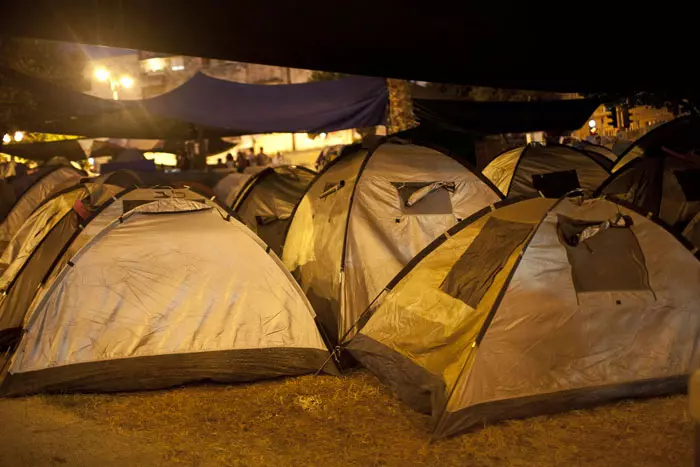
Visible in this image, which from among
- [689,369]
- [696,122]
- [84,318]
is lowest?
[689,369]

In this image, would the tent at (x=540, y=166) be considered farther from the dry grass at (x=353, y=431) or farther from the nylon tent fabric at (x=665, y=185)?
the dry grass at (x=353, y=431)

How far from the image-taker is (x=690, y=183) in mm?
6914

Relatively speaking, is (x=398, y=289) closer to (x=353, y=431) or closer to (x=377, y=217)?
(x=377, y=217)

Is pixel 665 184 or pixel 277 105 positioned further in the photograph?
pixel 277 105

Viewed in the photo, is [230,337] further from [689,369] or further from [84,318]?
[689,369]

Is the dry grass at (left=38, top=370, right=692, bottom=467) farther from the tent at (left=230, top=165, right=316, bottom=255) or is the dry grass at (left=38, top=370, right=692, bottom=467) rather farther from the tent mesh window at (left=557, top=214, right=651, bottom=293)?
the tent at (left=230, top=165, right=316, bottom=255)

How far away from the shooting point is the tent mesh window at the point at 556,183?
22.1 feet

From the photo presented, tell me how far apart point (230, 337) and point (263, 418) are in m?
1.15

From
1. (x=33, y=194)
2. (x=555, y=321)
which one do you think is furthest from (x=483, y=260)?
(x=33, y=194)

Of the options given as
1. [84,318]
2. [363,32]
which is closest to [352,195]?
[363,32]

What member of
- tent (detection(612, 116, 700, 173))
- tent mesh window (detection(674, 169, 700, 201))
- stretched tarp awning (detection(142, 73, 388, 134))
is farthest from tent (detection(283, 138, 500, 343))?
stretched tarp awning (detection(142, 73, 388, 134))

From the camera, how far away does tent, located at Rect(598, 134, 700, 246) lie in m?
6.89

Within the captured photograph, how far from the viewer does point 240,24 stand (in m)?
5.82

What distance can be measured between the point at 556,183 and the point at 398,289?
1.99m
